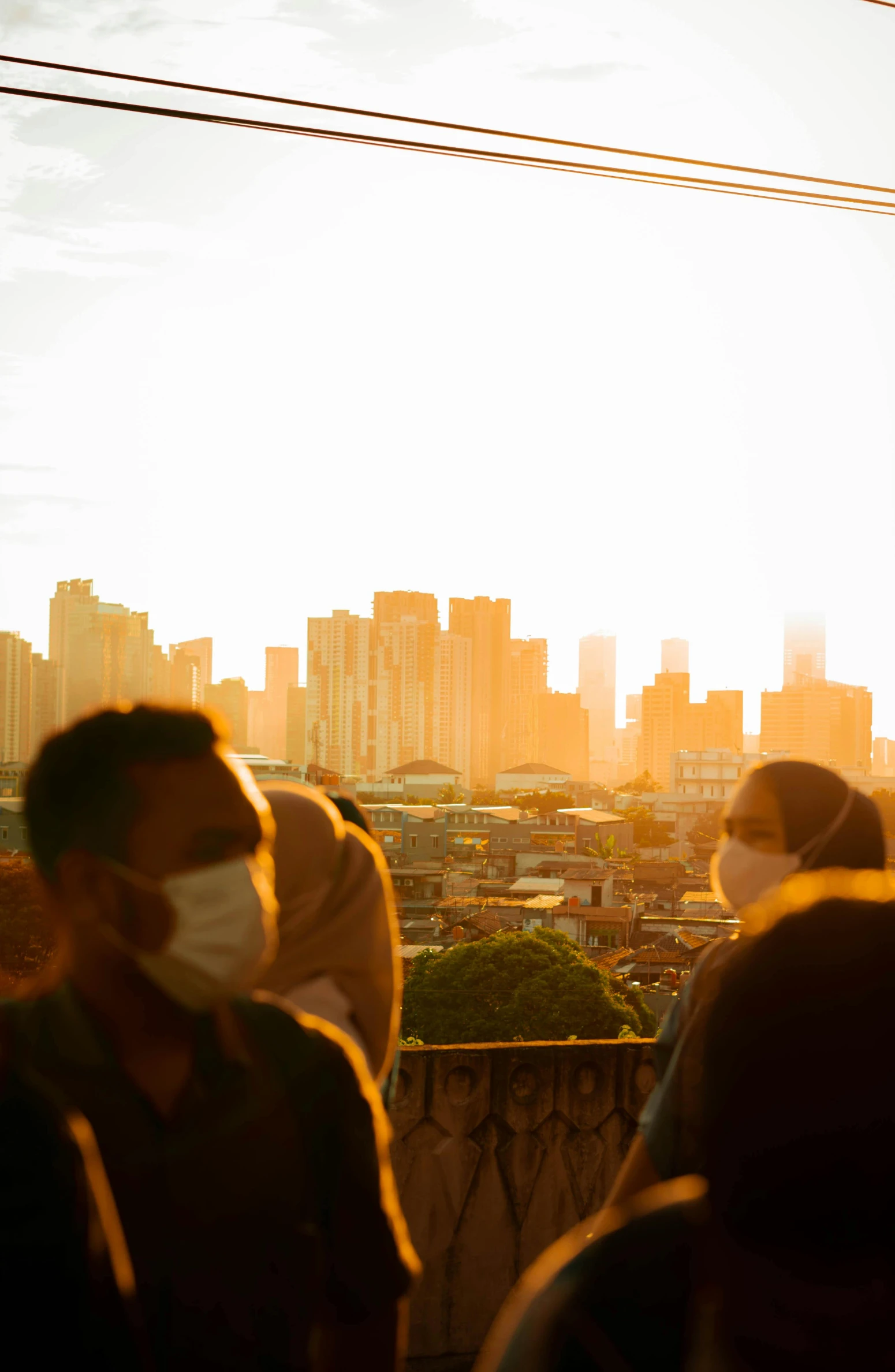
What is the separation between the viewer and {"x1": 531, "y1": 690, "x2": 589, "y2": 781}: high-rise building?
93.2m

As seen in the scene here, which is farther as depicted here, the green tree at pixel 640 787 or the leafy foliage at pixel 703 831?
the green tree at pixel 640 787

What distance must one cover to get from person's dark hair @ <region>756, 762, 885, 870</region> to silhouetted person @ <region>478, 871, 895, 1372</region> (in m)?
1.21

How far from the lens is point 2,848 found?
3404 millimetres

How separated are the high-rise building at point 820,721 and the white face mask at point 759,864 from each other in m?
54.1

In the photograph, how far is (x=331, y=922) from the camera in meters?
1.76

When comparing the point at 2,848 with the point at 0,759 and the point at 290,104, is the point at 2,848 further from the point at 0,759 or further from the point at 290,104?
the point at 290,104

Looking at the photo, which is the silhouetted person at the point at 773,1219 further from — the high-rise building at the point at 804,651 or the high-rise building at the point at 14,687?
the high-rise building at the point at 804,651

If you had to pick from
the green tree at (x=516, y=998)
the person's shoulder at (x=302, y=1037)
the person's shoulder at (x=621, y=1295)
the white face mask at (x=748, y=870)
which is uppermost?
the white face mask at (x=748, y=870)

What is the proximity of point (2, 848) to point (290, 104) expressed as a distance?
313 cm

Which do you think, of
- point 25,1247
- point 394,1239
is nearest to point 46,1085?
point 25,1247

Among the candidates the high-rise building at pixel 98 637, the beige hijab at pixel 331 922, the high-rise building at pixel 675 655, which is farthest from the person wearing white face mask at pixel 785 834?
the high-rise building at pixel 675 655

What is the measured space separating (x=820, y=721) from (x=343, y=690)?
29575 mm

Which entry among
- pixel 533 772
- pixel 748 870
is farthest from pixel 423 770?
pixel 748 870

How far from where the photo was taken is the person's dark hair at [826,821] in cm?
222
